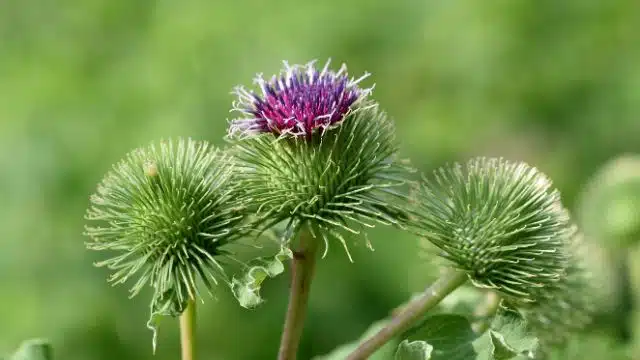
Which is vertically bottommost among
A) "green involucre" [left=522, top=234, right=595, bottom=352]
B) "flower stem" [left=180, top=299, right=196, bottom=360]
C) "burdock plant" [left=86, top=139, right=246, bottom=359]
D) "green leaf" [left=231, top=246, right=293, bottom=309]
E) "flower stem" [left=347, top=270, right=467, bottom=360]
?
"green involucre" [left=522, top=234, right=595, bottom=352]

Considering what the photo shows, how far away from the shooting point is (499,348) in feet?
6.31

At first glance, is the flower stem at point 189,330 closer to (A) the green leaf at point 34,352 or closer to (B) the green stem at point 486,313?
(A) the green leaf at point 34,352

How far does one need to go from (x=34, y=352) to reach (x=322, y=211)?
778mm

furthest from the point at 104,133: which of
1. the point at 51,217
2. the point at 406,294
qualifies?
the point at 406,294

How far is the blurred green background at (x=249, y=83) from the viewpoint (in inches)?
184

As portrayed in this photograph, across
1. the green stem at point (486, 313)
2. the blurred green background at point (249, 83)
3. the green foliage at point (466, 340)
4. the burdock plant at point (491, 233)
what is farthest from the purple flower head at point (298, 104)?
the blurred green background at point (249, 83)

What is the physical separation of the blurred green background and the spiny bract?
2555 mm

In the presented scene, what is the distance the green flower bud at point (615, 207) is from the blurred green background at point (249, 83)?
1.22 meters

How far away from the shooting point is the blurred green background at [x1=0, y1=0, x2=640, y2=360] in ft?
15.4

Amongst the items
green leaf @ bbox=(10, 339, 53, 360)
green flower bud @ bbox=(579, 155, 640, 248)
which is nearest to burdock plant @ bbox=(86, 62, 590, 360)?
green leaf @ bbox=(10, 339, 53, 360)

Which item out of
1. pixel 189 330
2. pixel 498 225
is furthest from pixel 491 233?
pixel 189 330

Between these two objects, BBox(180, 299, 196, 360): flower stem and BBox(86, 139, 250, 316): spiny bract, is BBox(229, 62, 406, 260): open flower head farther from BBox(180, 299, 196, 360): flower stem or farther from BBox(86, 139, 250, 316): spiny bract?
BBox(180, 299, 196, 360): flower stem

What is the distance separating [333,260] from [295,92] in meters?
2.93

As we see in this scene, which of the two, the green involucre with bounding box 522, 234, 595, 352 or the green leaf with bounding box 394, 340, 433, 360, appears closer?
the green leaf with bounding box 394, 340, 433, 360
